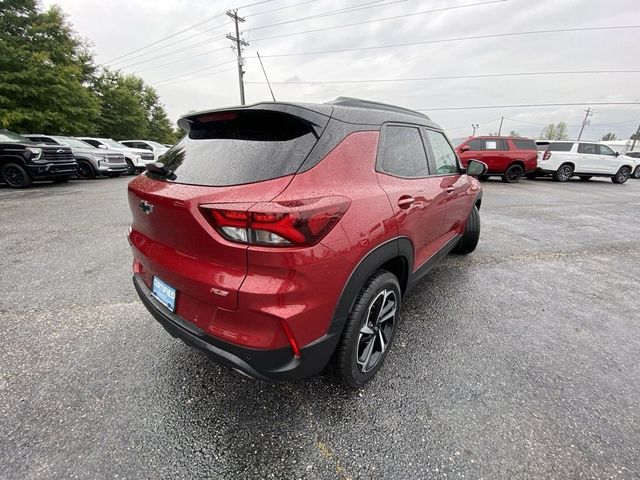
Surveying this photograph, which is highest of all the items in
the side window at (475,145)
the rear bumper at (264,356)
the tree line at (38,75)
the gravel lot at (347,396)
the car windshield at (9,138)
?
the tree line at (38,75)

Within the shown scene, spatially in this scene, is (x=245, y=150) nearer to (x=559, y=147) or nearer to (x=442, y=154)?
(x=442, y=154)

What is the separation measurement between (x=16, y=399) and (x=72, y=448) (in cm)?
63

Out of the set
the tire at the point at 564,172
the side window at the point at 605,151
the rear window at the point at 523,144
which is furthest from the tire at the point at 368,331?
the side window at the point at 605,151

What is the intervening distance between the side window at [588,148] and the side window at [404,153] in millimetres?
15816

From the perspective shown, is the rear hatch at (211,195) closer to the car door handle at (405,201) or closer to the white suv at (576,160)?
the car door handle at (405,201)

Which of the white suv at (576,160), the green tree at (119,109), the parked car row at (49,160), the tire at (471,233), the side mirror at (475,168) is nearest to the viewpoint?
the side mirror at (475,168)

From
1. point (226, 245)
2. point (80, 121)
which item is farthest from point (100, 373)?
point (80, 121)

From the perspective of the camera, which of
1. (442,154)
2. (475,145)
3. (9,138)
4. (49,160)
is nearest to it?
(442,154)

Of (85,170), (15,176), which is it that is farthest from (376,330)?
(85,170)

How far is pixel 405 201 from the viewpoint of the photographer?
6.46 ft

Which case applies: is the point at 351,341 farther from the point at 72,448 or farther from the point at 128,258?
the point at 128,258

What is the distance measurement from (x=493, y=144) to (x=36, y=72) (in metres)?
20.7

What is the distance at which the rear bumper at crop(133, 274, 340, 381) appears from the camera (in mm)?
1437

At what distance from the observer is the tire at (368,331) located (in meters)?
1.72
